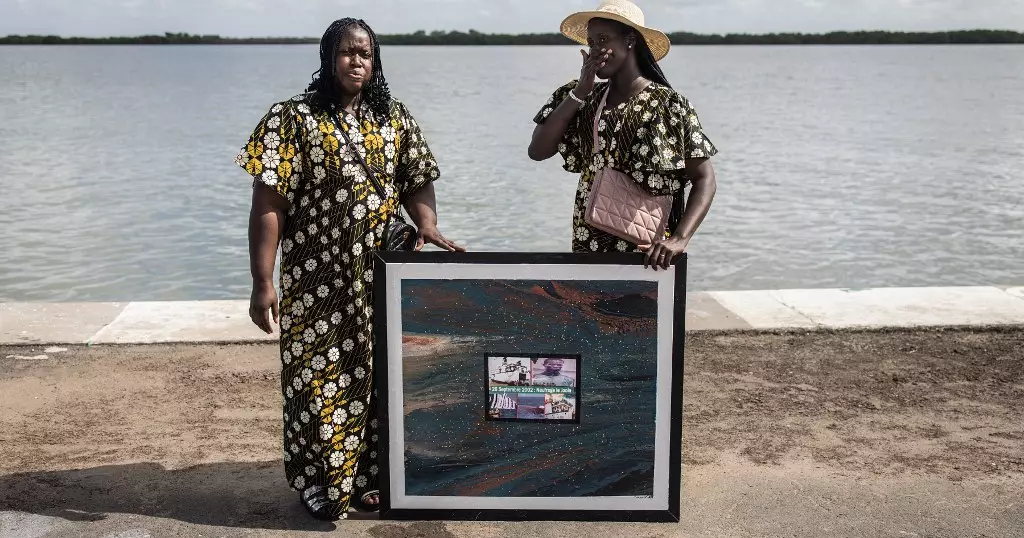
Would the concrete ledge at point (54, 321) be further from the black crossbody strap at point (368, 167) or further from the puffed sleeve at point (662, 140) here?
the puffed sleeve at point (662, 140)

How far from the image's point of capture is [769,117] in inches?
1359

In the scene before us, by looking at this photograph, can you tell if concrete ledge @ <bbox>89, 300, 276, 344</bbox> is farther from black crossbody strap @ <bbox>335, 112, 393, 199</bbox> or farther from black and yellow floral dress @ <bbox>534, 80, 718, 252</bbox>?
black and yellow floral dress @ <bbox>534, 80, 718, 252</bbox>

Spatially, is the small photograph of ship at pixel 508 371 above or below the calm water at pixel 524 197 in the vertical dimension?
above

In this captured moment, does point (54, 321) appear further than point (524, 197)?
No

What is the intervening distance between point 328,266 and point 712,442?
6.77ft

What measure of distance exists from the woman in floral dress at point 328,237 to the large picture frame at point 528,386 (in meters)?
0.13

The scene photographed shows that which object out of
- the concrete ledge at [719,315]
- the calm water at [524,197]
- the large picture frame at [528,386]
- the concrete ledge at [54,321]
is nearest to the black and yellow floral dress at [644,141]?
the large picture frame at [528,386]

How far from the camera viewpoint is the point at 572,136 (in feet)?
13.8

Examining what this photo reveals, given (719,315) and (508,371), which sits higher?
(508,371)

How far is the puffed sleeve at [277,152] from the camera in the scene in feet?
12.7

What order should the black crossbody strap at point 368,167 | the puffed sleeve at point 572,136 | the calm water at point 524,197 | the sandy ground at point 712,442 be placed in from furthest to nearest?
the calm water at point 524,197, the sandy ground at point 712,442, the puffed sleeve at point 572,136, the black crossbody strap at point 368,167

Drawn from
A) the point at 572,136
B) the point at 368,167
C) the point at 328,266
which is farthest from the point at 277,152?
the point at 572,136

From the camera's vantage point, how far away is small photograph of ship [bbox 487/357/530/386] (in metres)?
4.03

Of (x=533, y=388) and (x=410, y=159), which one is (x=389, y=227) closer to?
(x=410, y=159)
